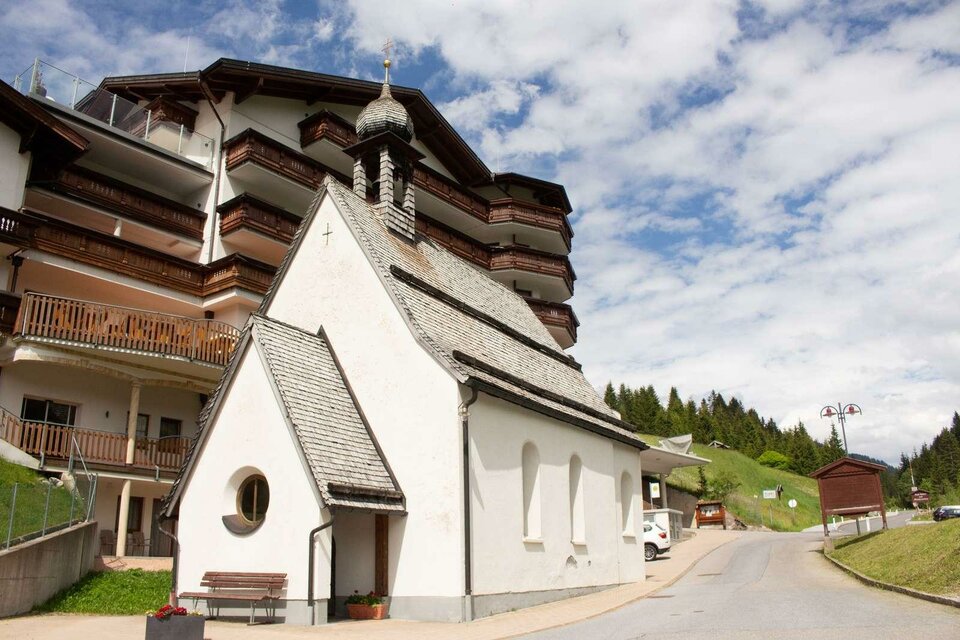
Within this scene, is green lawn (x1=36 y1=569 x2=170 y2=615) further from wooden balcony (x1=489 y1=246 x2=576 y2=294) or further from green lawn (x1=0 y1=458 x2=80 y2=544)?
wooden balcony (x1=489 y1=246 x2=576 y2=294)

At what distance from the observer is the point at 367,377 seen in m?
18.3

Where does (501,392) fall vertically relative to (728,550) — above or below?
above

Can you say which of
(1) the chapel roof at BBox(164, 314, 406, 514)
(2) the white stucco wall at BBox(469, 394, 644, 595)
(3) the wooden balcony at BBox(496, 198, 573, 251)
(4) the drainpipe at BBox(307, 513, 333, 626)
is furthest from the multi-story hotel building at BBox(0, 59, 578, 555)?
(4) the drainpipe at BBox(307, 513, 333, 626)

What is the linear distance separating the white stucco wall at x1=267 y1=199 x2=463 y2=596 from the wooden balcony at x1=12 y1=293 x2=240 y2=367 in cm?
745

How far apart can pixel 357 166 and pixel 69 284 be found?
496 inches

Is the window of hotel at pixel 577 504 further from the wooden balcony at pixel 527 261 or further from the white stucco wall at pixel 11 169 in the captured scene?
the wooden balcony at pixel 527 261

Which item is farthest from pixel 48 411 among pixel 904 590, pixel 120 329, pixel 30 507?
pixel 904 590

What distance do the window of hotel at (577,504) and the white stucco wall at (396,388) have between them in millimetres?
5814

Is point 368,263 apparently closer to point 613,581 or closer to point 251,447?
point 251,447

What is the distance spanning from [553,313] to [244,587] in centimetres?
3140

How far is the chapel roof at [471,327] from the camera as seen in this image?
18.4 metres

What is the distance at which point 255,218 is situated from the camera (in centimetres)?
3294

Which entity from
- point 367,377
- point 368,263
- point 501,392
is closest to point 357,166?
point 368,263

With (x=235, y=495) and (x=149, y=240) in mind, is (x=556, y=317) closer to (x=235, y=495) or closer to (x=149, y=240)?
(x=149, y=240)
